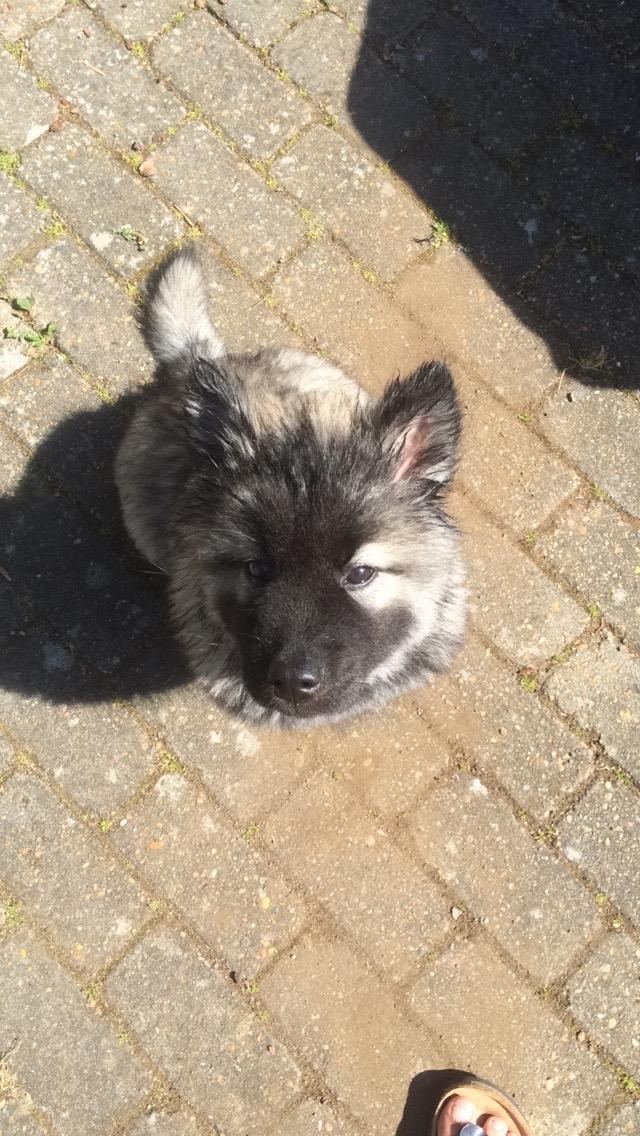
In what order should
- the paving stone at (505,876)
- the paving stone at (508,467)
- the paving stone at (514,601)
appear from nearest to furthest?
1. the paving stone at (505,876)
2. the paving stone at (514,601)
3. the paving stone at (508,467)

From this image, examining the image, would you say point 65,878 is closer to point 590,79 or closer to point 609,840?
point 609,840

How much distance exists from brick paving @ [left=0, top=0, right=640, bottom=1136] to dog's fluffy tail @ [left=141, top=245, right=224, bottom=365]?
9.0 inches

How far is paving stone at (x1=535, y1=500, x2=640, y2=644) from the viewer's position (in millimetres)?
3891

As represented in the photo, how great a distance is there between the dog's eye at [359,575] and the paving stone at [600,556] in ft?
4.96

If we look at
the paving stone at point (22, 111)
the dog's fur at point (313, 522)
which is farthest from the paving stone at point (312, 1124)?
the paving stone at point (22, 111)

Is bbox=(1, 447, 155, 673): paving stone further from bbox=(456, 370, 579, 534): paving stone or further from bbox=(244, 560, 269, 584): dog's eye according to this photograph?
bbox=(456, 370, 579, 534): paving stone

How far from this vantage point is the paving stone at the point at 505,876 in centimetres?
361

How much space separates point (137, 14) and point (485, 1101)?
16.5 feet

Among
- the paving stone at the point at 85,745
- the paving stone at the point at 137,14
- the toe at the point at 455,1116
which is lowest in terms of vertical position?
the paving stone at the point at 85,745

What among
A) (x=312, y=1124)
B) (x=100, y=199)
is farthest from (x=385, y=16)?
(x=312, y=1124)

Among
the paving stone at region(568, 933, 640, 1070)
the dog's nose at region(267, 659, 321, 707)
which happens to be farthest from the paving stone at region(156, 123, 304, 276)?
the paving stone at region(568, 933, 640, 1070)

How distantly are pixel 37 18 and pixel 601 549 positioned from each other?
3.63 meters

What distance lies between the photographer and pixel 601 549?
393 centimetres

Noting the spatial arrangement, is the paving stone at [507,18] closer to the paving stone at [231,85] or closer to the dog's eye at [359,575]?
the paving stone at [231,85]
